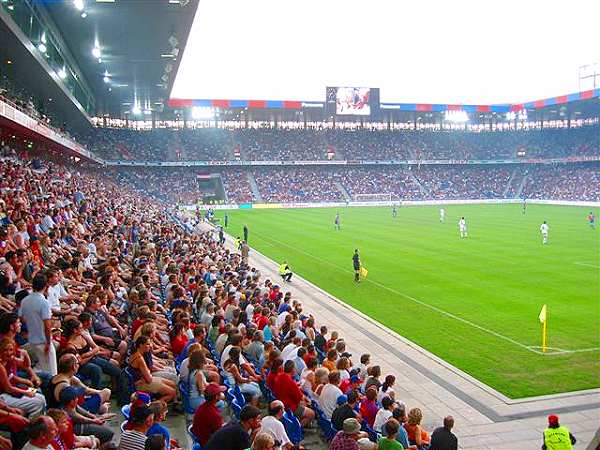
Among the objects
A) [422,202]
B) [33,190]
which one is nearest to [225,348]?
[33,190]

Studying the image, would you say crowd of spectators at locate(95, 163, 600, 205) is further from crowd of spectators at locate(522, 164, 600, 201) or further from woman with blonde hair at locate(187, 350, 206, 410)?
woman with blonde hair at locate(187, 350, 206, 410)

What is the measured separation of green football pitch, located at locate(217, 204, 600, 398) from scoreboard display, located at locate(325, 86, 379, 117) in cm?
4081

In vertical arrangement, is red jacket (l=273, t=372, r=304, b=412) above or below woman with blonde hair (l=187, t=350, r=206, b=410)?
below

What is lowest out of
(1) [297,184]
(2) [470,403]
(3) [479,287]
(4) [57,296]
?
(2) [470,403]

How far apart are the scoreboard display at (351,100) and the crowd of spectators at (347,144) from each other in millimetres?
9478

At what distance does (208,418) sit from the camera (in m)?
7.11

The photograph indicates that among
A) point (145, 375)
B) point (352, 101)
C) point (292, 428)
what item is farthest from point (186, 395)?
point (352, 101)

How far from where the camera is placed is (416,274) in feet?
87.5

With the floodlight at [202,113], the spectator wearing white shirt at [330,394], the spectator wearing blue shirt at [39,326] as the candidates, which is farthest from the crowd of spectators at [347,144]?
the spectator wearing white shirt at [330,394]

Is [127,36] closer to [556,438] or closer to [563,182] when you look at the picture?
[556,438]

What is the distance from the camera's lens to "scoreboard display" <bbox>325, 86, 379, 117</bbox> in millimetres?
85375

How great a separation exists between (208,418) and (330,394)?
2.53m

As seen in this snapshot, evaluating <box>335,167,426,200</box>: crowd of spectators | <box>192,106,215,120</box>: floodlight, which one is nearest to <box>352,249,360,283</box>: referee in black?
<box>335,167,426,200</box>: crowd of spectators

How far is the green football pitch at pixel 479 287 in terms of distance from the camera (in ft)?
48.4
